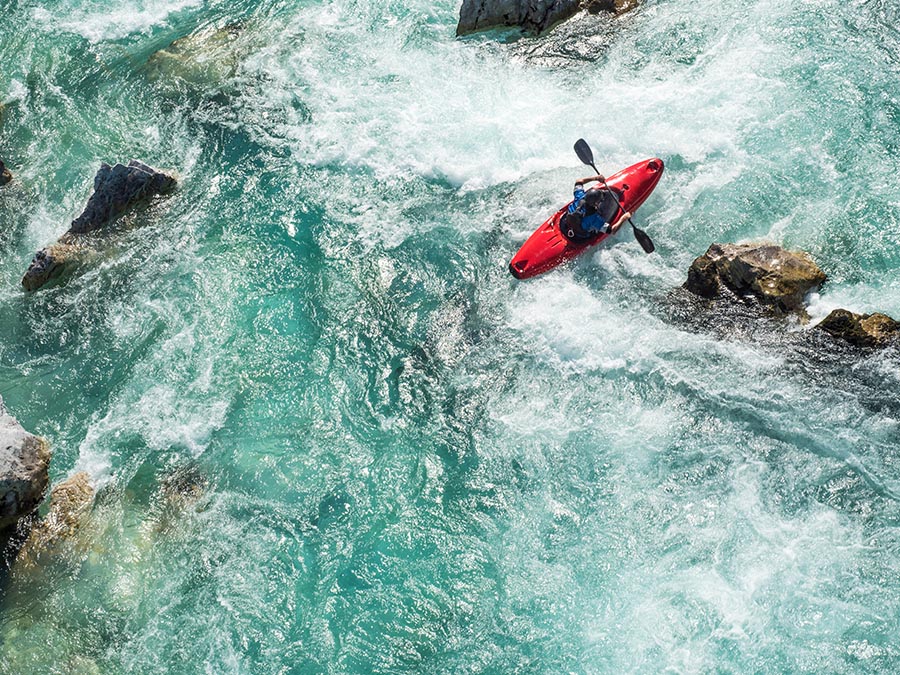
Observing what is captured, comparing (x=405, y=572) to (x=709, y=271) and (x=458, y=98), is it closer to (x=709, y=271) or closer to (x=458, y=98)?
(x=709, y=271)

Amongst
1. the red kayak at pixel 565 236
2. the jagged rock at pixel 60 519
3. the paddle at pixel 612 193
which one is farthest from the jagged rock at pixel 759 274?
the jagged rock at pixel 60 519

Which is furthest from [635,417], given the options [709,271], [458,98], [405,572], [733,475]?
[458,98]

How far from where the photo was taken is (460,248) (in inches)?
458

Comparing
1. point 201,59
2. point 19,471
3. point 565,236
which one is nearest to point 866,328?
point 565,236

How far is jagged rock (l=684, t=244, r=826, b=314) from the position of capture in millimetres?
10109

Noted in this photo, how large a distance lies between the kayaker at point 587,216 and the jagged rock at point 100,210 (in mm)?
Result: 6666

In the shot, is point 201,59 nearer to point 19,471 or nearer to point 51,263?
point 51,263

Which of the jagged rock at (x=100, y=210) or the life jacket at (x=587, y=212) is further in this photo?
the jagged rock at (x=100, y=210)

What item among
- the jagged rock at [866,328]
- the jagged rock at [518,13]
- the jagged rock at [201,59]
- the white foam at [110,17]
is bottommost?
the jagged rock at [866,328]

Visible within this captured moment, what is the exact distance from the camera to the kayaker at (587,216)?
1098 centimetres

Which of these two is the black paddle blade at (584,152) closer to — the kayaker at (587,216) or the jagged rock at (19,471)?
the kayaker at (587,216)

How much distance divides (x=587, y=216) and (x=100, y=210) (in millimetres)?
7575

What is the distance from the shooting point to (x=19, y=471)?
9172mm

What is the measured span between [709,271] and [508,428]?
347cm
